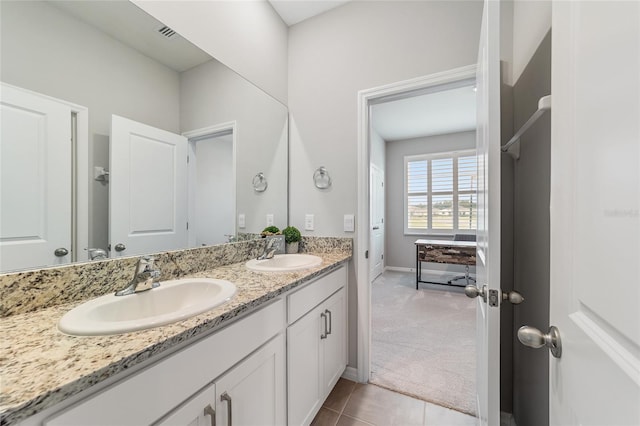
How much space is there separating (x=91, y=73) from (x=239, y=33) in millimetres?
1050

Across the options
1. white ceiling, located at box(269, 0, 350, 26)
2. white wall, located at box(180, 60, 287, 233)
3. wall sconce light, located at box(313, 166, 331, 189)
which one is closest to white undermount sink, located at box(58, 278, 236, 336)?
white wall, located at box(180, 60, 287, 233)

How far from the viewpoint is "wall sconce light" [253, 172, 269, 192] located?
196 centimetres

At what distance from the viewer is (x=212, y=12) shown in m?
1.53

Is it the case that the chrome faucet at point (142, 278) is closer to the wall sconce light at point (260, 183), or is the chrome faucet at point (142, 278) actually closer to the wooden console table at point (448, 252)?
the wall sconce light at point (260, 183)

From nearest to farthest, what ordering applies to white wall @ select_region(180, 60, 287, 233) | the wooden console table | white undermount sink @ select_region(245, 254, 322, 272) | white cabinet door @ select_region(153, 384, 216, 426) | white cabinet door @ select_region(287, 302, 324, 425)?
white cabinet door @ select_region(153, 384, 216, 426) → white cabinet door @ select_region(287, 302, 324, 425) → white wall @ select_region(180, 60, 287, 233) → white undermount sink @ select_region(245, 254, 322, 272) → the wooden console table

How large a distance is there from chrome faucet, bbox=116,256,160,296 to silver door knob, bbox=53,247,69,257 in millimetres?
235

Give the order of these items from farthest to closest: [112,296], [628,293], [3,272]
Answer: [112,296] → [3,272] → [628,293]

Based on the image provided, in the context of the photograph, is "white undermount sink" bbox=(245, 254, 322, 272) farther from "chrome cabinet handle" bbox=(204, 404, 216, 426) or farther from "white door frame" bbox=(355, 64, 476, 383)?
"chrome cabinet handle" bbox=(204, 404, 216, 426)

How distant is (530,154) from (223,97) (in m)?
1.74

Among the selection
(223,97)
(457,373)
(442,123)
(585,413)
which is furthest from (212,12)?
(442,123)

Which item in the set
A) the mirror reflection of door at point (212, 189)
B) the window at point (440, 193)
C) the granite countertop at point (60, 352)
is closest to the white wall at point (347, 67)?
the mirror reflection of door at point (212, 189)

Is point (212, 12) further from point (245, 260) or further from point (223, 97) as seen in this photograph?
point (245, 260)

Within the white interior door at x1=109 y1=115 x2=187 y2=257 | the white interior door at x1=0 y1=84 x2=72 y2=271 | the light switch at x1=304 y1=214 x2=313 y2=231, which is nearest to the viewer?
the white interior door at x1=0 y1=84 x2=72 y2=271

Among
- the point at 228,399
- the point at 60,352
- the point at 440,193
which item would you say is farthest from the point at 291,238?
the point at 440,193
